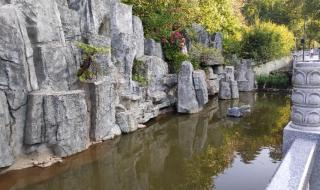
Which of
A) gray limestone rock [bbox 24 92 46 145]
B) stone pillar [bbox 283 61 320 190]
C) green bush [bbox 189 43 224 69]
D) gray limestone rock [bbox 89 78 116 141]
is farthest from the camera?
green bush [bbox 189 43 224 69]

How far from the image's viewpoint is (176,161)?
879 centimetres

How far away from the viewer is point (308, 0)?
1079 inches

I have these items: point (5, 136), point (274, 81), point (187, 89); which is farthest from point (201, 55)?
point (5, 136)

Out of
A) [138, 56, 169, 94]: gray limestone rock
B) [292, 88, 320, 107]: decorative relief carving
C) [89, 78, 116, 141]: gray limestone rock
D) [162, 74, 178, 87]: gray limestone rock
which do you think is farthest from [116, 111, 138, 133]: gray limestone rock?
[292, 88, 320, 107]: decorative relief carving

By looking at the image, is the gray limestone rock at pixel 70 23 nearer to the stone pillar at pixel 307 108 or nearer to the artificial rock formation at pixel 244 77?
the stone pillar at pixel 307 108

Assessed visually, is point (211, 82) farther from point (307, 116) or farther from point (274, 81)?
point (307, 116)

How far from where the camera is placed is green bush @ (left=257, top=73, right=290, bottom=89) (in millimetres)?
20938

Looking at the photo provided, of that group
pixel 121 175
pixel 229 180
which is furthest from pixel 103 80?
pixel 229 180

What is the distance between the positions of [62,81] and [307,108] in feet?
24.4

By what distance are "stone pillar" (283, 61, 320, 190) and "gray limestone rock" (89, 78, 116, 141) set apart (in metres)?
6.96

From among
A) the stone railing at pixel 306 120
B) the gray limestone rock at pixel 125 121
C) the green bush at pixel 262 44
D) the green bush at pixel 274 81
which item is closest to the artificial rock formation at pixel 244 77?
the green bush at pixel 274 81

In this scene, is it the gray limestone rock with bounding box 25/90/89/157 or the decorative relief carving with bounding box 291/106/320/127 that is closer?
the decorative relief carving with bounding box 291/106/320/127

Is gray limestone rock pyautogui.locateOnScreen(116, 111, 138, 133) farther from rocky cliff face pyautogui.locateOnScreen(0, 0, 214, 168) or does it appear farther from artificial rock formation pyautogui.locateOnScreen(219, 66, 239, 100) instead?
artificial rock formation pyautogui.locateOnScreen(219, 66, 239, 100)

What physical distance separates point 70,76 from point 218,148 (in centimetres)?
491
